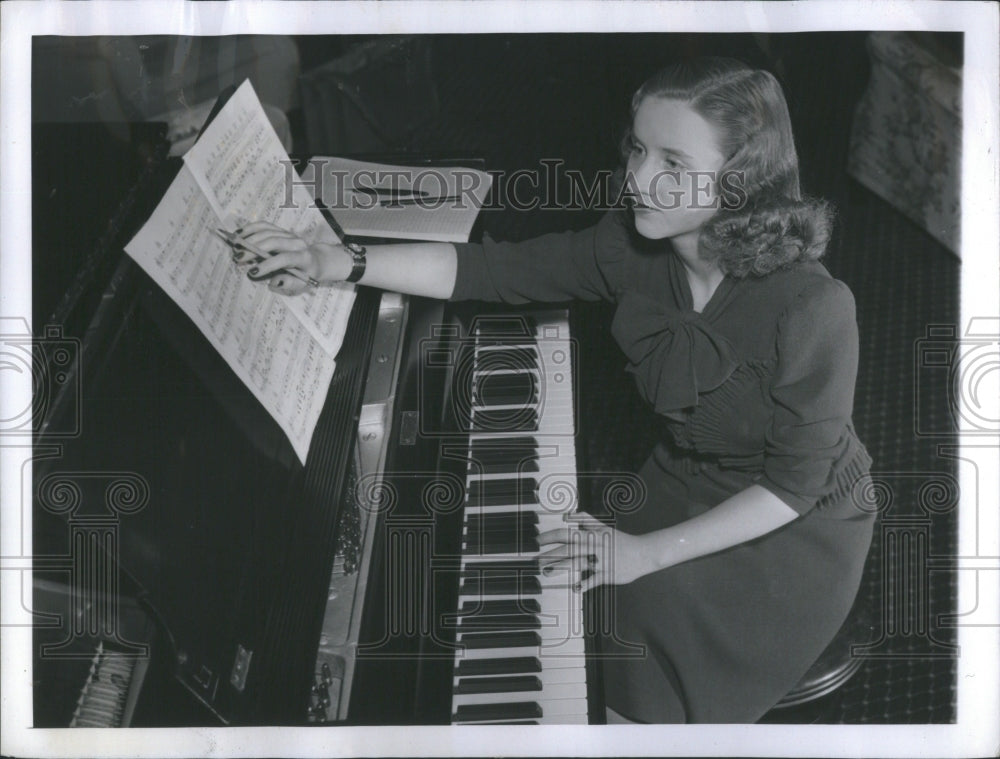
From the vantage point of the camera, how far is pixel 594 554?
5.05 ft

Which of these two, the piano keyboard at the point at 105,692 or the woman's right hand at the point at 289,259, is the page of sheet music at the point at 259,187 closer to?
the woman's right hand at the point at 289,259

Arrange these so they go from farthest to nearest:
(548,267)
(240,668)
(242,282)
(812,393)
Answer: (548,267) < (812,393) < (242,282) < (240,668)

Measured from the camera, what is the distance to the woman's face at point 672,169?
1457 mm

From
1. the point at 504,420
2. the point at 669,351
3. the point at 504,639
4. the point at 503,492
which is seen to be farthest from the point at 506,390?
the point at 504,639

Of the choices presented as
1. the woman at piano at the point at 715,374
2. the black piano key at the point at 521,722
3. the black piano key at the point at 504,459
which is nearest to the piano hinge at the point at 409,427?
the black piano key at the point at 504,459

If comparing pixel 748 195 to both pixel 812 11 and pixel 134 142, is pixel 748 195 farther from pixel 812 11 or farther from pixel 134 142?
pixel 134 142

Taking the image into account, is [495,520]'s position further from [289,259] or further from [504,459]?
[289,259]

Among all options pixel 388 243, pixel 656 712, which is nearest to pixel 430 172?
pixel 388 243

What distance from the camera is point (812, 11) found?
1590 millimetres

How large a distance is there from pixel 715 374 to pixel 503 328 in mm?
346

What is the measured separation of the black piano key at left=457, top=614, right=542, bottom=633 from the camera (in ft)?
4.70

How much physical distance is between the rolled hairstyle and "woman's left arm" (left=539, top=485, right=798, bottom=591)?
0.37 m

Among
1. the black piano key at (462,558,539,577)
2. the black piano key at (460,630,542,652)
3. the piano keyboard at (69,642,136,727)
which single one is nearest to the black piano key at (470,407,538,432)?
the black piano key at (462,558,539,577)

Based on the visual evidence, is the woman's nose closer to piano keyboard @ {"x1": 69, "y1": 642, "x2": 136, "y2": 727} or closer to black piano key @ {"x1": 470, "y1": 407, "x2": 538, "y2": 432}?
black piano key @ {"x1": 470, "y1": 407, "x2": 538, "y2": 432}
